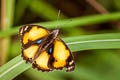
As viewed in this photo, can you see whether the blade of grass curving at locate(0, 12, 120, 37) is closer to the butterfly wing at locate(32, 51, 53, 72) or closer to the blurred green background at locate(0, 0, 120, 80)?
the blurred green background at locate(0, 0, 120, 80)

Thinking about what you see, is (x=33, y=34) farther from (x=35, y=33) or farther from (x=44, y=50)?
(x=44, y=50)

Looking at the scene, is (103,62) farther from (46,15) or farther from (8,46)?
(8,46)

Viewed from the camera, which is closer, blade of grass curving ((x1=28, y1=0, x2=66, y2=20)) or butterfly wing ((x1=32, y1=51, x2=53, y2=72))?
butterfly wing ((x1=32, y1=51, x2=53, y2=72))

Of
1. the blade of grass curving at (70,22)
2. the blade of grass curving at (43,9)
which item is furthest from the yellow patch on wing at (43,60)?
the blade of grass curving at (43,9)

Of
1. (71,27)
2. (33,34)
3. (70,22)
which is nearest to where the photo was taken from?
(33,34)

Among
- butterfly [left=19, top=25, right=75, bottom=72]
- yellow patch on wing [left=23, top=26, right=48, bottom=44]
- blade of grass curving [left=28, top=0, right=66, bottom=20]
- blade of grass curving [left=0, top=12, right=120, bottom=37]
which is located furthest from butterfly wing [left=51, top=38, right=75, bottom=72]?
blade of grass curving [left=28, top=0, right=66, bottom=20]

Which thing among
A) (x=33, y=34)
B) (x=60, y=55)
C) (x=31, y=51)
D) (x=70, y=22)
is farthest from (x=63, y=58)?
(x=70, y=22)
